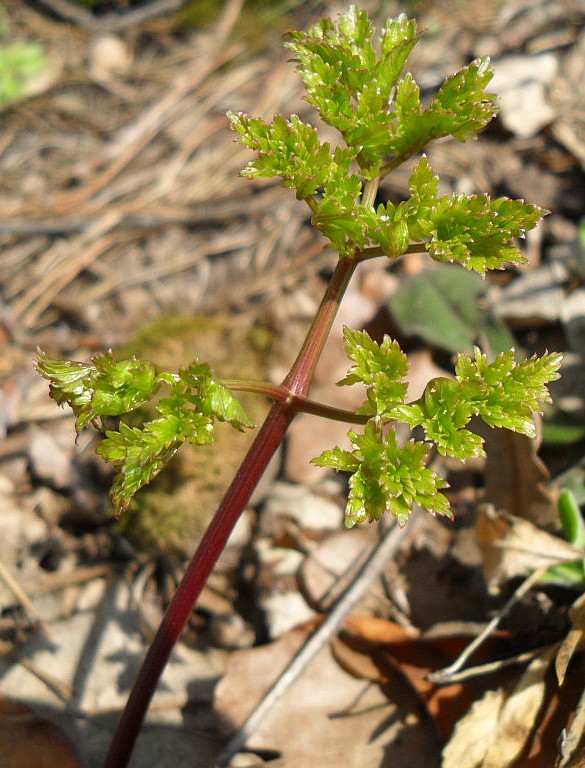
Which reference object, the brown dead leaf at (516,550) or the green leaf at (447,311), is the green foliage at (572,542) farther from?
the green leaf at (447,311)

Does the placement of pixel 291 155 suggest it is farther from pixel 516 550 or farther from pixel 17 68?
pixel 17 68

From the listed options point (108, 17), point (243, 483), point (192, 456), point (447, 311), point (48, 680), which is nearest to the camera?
point (243, 483)

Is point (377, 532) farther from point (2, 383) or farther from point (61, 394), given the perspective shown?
point (2, 383)

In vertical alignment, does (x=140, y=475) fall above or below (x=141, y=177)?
below

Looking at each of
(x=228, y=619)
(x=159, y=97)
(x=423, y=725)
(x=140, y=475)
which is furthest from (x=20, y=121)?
(x=423, y=725)

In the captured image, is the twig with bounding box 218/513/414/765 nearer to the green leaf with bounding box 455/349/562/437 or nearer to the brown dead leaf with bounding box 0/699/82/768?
the brown dead leaf with bounding box 0/699/82/768

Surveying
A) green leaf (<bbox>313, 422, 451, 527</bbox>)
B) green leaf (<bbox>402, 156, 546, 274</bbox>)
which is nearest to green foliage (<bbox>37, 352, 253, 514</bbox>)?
green leaf (<bbox>313, 422, 451, 527</bbox>)

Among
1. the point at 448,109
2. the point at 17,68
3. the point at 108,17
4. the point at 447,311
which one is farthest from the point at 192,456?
the point at 108,17
